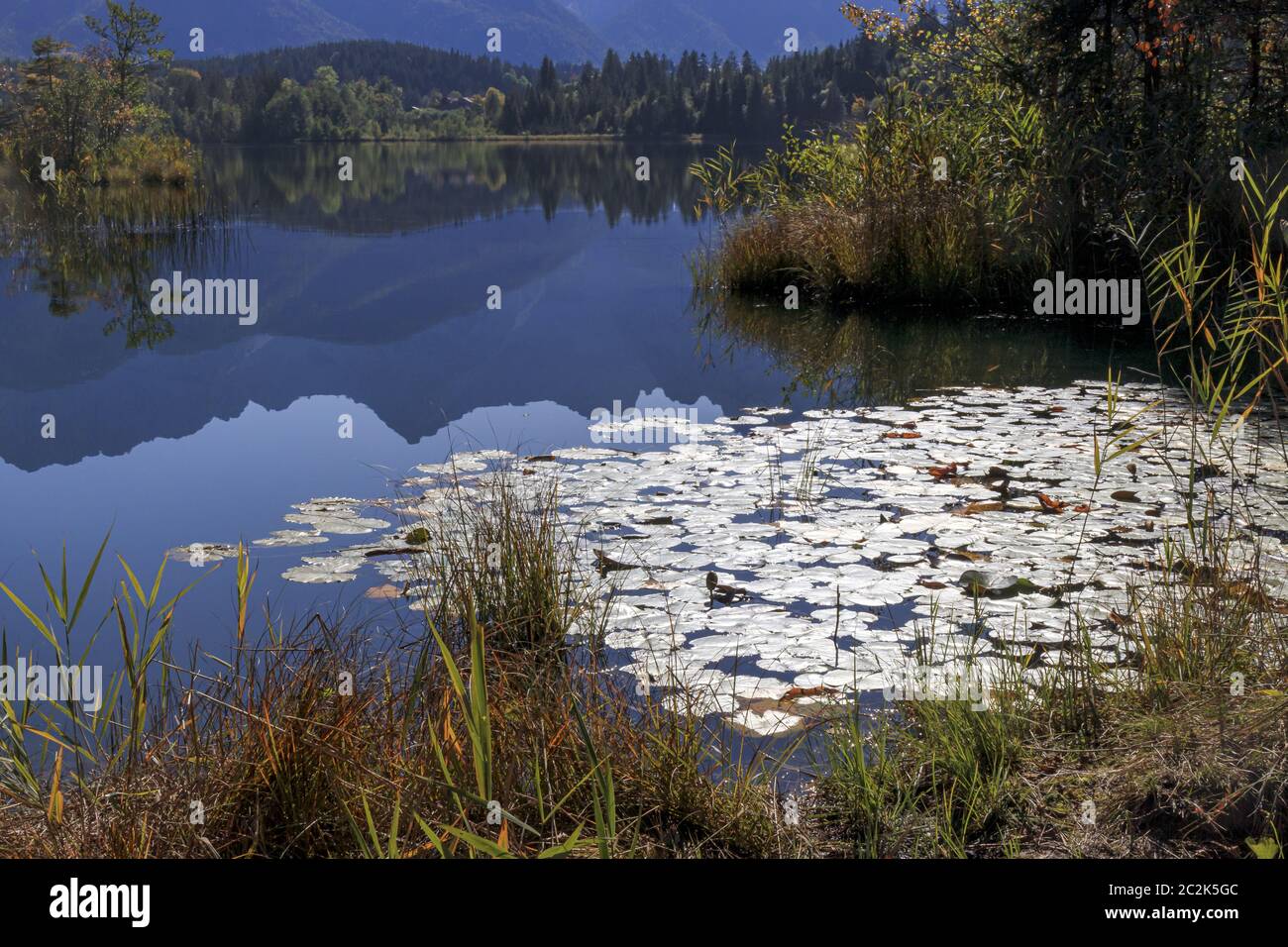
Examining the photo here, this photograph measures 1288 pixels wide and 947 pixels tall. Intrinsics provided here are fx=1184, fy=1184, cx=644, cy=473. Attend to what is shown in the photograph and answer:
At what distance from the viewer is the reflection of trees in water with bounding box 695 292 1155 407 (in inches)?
328

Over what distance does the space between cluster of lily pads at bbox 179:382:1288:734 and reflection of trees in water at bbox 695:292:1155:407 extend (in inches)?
38.6

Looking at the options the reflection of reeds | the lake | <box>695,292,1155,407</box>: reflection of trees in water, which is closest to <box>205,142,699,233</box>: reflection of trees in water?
the lake

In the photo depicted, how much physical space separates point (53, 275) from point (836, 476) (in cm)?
1179

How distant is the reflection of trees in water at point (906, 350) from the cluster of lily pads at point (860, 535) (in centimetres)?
98

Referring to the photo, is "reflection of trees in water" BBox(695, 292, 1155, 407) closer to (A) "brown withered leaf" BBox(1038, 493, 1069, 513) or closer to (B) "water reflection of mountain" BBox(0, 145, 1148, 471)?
(B) "water reflection of mountain" BBox(0, 145, 1148, 471)

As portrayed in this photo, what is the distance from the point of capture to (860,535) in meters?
4.96

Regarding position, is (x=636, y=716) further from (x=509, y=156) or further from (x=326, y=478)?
→ (x=509, y=156)

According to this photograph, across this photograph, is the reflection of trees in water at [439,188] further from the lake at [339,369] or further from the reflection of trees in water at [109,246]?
the lake at [339,369]

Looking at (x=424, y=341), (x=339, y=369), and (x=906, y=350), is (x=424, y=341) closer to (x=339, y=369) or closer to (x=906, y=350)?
(x=339, y=369)

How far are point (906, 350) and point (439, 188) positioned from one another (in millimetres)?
25701

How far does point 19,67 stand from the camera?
24.3 meters

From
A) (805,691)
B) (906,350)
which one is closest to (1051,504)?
(805,691)

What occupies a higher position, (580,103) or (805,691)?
(580,103)
